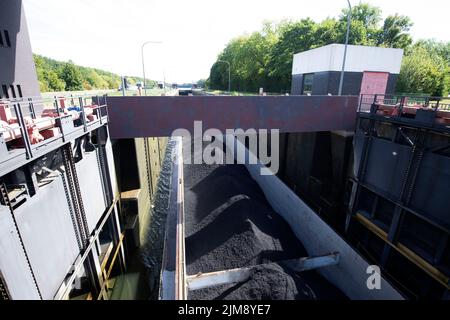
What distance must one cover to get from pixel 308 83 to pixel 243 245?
2215 cm

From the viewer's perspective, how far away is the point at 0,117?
524 cm

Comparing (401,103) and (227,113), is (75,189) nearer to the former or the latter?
(227,113)

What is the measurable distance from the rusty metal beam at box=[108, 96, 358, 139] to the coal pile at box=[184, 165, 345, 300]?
14.3ft

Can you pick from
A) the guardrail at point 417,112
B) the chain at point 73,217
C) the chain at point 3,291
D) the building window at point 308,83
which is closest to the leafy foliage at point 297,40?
the building window at point 308,83

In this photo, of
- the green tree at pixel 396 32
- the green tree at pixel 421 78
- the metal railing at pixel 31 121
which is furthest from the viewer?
the green tree at pixel 396 32

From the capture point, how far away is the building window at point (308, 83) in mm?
25772

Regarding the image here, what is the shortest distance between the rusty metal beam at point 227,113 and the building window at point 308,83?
51.9ft

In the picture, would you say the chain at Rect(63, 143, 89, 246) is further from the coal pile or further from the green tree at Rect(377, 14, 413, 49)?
the green tree at Rect(377, 14, 413, 49)

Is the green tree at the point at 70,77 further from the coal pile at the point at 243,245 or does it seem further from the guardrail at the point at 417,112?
the guardrail at the point at 417,112

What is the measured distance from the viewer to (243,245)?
9898 millimetres

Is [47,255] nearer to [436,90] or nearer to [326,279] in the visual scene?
[326,279]

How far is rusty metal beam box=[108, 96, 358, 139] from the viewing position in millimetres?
9401

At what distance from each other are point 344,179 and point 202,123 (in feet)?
25.6
